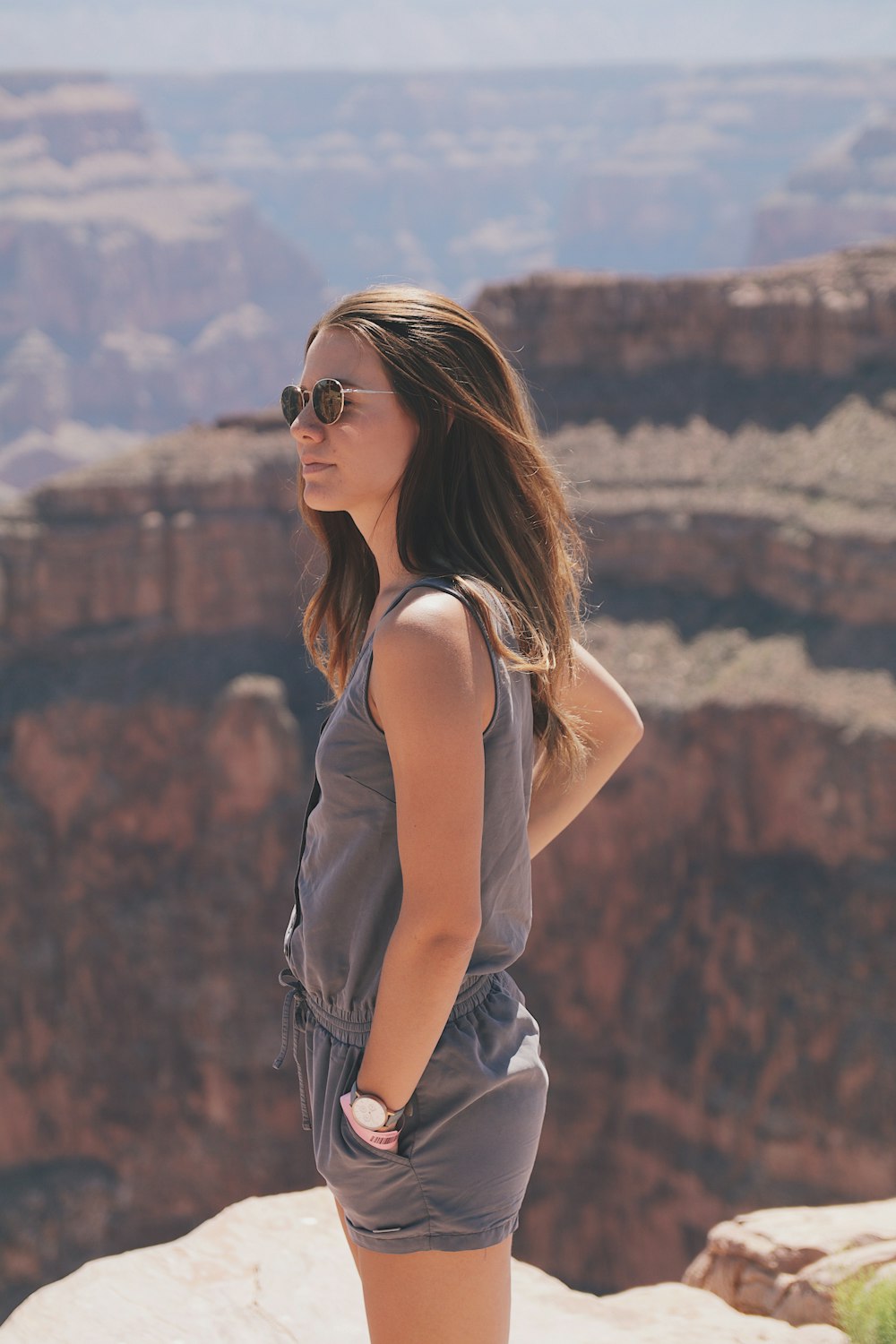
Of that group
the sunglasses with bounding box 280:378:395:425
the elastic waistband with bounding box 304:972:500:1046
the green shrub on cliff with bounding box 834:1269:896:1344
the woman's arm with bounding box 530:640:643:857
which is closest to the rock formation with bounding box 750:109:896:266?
the green shrub on cliff with bounding box 834:1269:896:1344

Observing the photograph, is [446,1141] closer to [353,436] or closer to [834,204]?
[353,436]

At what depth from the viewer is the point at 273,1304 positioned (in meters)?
6.98

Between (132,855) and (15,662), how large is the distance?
606 centimetres

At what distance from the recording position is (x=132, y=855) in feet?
121

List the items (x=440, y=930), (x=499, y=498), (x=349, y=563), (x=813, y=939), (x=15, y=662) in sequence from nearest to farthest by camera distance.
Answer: (x=440, y=930)
(x=499, y=498)
(x=349, y=563)
(x=813, y=939)
(x=15, y=662)

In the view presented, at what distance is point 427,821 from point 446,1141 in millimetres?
1034

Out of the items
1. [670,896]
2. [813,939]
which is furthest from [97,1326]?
[670,896]

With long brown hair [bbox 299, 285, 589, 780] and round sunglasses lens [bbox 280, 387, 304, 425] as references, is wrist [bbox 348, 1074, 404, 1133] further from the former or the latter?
A: round sunglasses lens [bbox 280, 387, 304, 425]

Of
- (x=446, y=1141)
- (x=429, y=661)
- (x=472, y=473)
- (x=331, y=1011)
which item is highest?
(x=472, y=473)

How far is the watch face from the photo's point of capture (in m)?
4.35

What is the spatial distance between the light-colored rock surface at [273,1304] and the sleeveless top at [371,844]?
2707mm

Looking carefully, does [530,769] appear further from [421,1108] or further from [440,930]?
[421,1108]

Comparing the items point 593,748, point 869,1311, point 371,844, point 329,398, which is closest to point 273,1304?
point 869,1311

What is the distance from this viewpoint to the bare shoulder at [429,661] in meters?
4.20
